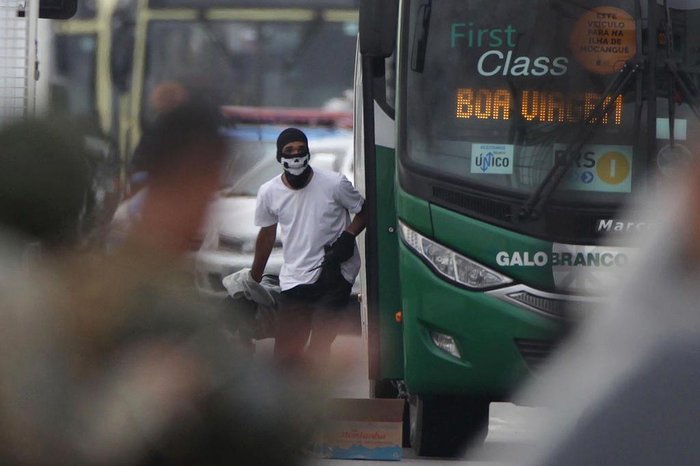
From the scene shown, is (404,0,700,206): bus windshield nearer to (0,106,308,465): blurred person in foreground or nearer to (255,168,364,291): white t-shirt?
(255,168,364,291): white t-shirt

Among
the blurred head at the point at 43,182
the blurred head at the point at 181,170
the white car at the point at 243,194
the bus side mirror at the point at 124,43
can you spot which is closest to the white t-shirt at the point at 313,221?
the white car at the point at 243,194

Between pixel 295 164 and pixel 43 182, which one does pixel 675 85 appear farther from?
pixel 43 182

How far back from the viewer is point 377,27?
307 inches

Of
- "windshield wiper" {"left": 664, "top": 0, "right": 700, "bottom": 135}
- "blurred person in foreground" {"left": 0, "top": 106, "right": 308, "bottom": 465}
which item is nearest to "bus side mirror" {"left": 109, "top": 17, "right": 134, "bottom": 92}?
"windshield wiper" {"left": 664, "top": 0, "right": 700, "bottom": 135}

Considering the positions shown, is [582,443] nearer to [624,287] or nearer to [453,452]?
[624,287]

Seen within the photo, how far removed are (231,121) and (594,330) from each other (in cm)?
92

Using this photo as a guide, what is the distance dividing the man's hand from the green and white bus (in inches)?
38.7

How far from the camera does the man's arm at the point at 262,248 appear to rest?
9.34 metres

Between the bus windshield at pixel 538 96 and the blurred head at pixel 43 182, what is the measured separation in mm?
5173

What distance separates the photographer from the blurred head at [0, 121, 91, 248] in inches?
101

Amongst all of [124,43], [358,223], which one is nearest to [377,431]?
[358,223]

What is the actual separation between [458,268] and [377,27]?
124 cm

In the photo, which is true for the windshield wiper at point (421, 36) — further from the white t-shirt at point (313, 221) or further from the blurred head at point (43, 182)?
the blurred head at point (43, 182)

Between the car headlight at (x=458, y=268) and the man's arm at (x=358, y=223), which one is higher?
the man's arm at (x=358, y=223)
